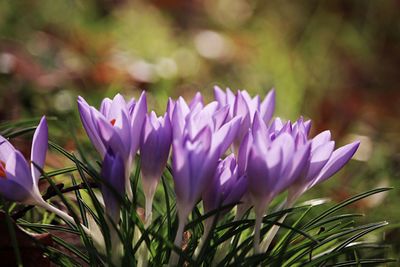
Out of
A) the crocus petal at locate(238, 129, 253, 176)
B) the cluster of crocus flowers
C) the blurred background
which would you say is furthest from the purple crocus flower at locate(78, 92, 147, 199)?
the blurred background

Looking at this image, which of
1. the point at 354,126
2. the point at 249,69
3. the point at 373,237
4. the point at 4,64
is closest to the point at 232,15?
the point at 249,69

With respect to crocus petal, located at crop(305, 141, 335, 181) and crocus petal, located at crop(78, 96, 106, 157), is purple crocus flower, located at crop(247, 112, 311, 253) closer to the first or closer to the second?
crocus petal, located at crop(305, 141, 335, 181)

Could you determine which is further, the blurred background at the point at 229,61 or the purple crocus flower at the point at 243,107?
the blurred background at the point at 229,61

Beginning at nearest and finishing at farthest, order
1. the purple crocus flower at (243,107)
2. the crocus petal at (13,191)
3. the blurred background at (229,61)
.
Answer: the crocus petal at (13,191), the purple crocus flower at (243,107), the blurred background at (229,61)

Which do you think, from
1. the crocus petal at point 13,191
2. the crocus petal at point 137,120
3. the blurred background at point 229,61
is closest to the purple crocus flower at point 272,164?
the crocus petal at point 137,120

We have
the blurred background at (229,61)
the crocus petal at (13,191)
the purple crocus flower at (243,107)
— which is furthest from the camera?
the blurred background at (229,61)

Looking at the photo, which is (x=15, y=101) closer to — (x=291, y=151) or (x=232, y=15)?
(x=291, y=151)

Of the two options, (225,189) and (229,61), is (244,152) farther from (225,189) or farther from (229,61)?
(229,61)

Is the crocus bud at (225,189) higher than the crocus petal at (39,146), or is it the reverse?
the crocus petal at (39,146)

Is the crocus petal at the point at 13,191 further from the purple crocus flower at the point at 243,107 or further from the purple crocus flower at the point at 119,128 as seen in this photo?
the purple crocus flower at the point at 243,107

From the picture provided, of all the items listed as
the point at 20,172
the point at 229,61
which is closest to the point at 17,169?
the point at 20,172
